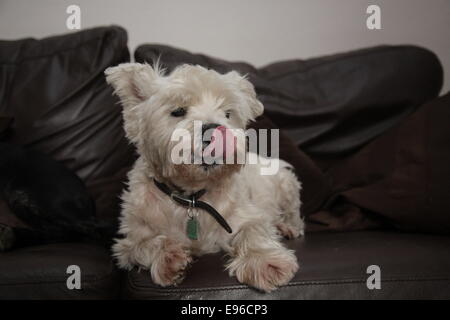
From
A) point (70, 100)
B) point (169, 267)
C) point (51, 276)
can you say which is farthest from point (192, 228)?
point (70, 100)

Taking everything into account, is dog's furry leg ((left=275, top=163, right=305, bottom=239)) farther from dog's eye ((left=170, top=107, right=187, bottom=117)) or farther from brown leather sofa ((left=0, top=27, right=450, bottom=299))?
dog's eye ((left=170, top=107, right=187, bottom=117))

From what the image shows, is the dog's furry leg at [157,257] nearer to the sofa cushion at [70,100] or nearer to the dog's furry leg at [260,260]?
the dog's furry leg at [260,260]

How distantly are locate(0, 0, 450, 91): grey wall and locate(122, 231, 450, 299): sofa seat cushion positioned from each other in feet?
5.01

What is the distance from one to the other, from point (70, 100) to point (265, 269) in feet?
4.48

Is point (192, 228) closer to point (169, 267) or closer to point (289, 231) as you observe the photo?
point (169, 267)

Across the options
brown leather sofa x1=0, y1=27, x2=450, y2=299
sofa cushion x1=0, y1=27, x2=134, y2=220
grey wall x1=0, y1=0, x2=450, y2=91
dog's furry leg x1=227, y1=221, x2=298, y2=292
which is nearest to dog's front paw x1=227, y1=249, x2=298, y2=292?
dog's furry leg x1=227, y1=221, x2=298, y2=292

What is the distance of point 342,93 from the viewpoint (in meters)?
2.14

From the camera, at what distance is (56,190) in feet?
5.43

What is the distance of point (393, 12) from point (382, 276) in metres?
1.90

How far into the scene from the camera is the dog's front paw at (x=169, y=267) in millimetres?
1216

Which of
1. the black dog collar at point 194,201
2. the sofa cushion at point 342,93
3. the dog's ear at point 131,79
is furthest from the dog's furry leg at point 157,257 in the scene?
the sofa cushion at point 342,93

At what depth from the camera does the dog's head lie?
1.28 meters

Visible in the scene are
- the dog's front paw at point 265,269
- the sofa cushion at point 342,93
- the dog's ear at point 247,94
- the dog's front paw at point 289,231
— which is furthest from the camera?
the sofa cushion at point 342,93

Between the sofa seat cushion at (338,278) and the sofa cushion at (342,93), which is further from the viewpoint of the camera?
the sofa cushion at (342,93)
